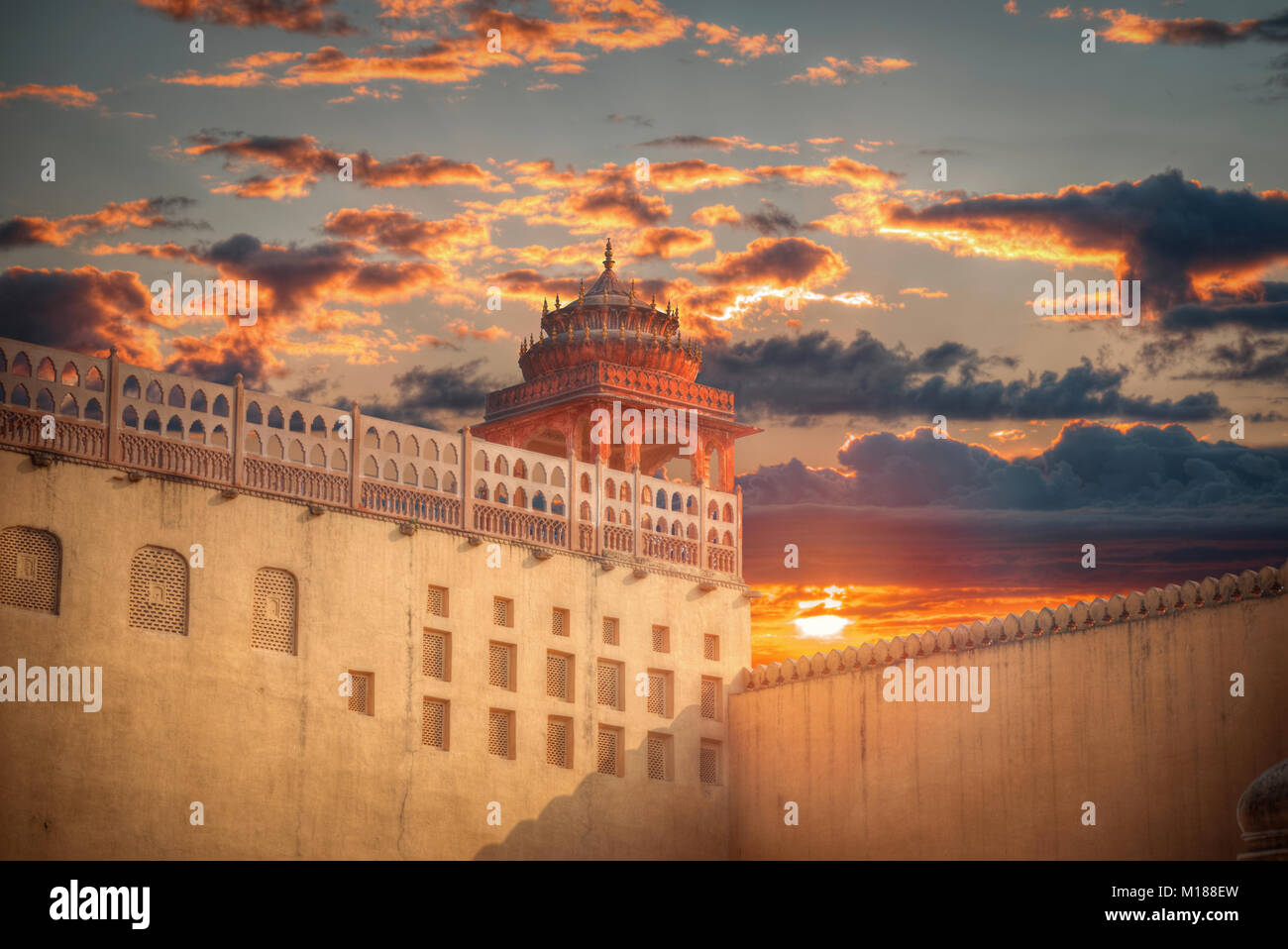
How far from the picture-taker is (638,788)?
3108cm

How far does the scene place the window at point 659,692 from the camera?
31.8 m

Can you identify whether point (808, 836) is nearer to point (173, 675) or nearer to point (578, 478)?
point (578, 478)

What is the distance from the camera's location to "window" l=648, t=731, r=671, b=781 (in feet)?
104

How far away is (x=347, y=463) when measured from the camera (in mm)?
28328

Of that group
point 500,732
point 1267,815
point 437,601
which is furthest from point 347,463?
point 1267,815

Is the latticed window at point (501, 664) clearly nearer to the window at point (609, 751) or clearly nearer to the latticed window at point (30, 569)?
the window at point (609, 751)

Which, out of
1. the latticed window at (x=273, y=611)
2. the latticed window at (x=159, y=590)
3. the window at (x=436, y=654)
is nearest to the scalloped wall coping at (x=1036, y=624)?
the window at (x=436, y=654)

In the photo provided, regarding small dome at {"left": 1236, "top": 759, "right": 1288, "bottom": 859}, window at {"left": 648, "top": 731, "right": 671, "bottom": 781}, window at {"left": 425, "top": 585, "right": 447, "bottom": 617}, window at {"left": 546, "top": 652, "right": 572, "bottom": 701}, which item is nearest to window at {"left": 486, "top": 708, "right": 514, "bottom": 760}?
window at {"left": 546, "top": 652, "right": 572, "bottom": 701}

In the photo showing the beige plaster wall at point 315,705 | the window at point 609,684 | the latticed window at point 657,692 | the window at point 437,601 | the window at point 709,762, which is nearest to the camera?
the beige plaster wall at point 315,705

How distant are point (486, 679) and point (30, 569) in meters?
7.78

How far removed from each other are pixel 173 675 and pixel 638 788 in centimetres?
905

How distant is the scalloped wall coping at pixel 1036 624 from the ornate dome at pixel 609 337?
723cm

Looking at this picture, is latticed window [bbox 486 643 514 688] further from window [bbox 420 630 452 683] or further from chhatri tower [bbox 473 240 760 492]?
chhatri tower [bbox 473 240 760 492]
